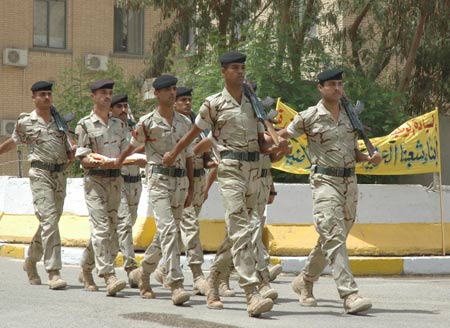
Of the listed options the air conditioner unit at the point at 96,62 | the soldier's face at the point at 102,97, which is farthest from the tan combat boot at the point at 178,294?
the air conditioner unit at the point at 96,62

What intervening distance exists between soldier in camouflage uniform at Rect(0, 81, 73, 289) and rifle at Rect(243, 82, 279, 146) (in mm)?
2997

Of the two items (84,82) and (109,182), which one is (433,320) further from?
(84,82)

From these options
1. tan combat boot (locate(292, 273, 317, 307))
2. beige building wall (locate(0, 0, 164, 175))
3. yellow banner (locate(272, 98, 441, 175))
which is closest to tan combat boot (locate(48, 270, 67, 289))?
tan combat boot (locate(292, 273, 317, 307))

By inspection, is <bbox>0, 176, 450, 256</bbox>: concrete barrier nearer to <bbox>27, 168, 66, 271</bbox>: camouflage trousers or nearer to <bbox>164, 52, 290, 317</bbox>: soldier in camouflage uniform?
<bbox>27, 168, 66, 271</bbox>: camouflage trousers

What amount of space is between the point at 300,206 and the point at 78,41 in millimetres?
20174

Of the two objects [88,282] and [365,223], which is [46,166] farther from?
[365,223]

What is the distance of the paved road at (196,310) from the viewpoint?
9414 mm

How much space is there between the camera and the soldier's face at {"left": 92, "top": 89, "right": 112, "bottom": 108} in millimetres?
12250

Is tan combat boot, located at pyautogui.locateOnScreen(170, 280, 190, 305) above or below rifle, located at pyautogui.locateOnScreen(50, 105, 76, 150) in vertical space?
below

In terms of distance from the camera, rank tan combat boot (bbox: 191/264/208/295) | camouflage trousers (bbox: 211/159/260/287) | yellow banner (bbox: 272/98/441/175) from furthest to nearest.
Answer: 1. yellow banner (bbox: 272/98/441/175)
2. tan combat boot (bbox: 191/264/208/295)
3. camouflage trousers (bbox: 211/159/260/287)

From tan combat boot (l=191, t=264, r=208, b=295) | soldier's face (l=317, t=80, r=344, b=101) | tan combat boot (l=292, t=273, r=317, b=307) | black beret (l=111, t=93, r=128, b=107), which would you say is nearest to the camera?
soldier's face (l=317, t=80, r=344, b=101)

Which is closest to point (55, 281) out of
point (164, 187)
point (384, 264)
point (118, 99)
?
point (164, 187)

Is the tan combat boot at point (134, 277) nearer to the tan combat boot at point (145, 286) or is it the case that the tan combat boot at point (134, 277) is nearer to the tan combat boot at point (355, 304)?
the tan combat boot at point (145, 286)

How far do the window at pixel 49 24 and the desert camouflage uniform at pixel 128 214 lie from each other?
71.3 feet
